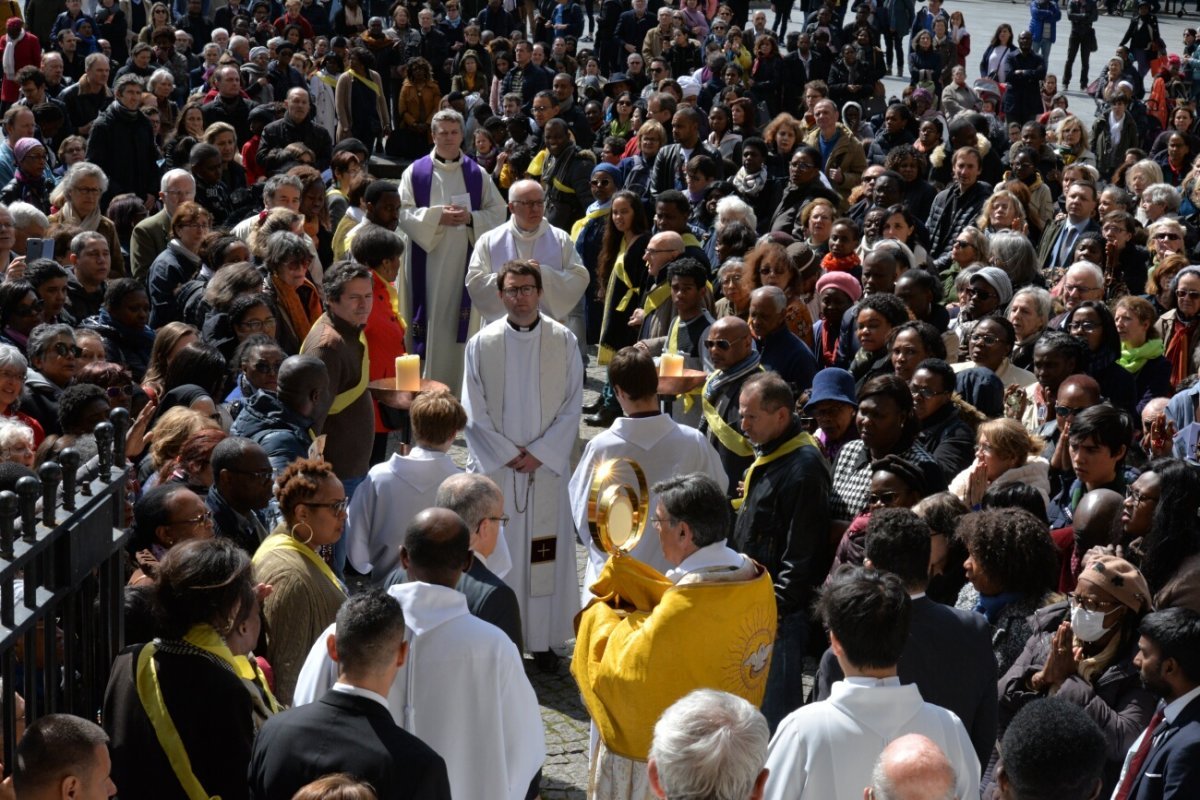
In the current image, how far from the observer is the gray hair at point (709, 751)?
385 centimetres

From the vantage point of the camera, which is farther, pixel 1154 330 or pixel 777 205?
pixel 777 205

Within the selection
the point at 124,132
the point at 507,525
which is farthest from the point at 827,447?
the point at 124,132

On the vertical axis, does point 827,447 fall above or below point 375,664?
below

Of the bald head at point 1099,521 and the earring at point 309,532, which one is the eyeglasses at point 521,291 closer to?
the earring at point 309,532

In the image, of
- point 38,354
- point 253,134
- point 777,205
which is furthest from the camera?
point 253,134

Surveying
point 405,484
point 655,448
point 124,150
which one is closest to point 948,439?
point 655,448

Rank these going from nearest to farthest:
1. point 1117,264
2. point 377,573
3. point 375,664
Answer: point 375,664 → point 377,573 → point 1117,264

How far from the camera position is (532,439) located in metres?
8.05

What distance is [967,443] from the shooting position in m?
7.42

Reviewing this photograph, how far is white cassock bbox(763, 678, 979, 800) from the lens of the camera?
420 centimetres

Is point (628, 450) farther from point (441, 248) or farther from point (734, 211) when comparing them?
point (441, 248)

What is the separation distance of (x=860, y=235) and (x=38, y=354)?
232 inches

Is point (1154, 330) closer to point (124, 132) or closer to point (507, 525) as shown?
point (507, 525)

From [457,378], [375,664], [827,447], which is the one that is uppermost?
[375,664]
